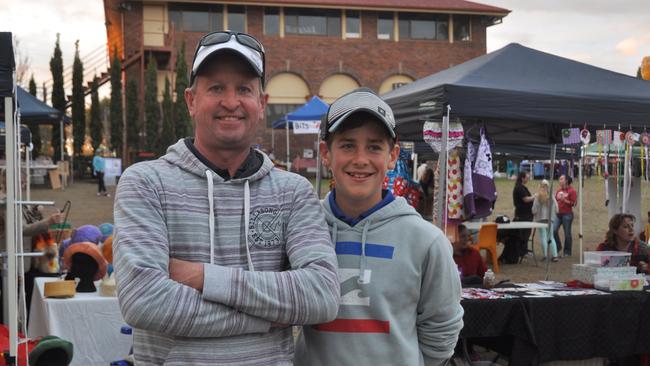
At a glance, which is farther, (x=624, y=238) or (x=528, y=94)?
(x=624, y=238)

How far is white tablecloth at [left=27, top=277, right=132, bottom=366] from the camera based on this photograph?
552cm

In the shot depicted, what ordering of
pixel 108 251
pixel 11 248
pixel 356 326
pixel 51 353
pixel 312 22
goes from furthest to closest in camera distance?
pixel 312 22 → pixel 108 251 → pixel 51 353 → pixel 11 248 → pixel 356 326

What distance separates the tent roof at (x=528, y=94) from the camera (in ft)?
21.9

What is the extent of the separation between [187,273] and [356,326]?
58 centimetres

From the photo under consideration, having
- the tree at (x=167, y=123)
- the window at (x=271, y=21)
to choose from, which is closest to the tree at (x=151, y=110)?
the tree at (x=167, y=123)

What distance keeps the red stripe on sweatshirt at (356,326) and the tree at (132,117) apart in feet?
96.3

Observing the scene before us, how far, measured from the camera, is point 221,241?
1.88m

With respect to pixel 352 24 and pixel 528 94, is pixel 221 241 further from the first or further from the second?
pixel 352 24

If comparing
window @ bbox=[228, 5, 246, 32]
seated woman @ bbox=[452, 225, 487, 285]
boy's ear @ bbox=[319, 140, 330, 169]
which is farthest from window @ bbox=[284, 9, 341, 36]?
boy's ear @ bbox=[319, 140, 330, 169]

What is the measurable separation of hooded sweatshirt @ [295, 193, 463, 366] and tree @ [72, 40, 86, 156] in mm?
30442

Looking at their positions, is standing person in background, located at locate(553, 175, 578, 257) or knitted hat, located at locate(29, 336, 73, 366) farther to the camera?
standing person in background, located at locate(553, 175, 578, 257)

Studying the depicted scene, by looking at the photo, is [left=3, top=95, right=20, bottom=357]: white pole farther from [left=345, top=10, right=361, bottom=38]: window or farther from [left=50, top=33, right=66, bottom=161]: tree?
[left=345, top=10, right=361, bottom=38]: window

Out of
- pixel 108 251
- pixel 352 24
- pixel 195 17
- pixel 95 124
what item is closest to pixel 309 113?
pixel 108 251

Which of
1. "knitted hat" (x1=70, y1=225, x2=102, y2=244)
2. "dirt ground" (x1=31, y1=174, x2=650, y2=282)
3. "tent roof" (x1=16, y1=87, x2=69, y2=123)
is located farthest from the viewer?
"dirt ground" (x1=31, y1=174, x2=650, y2=282)
